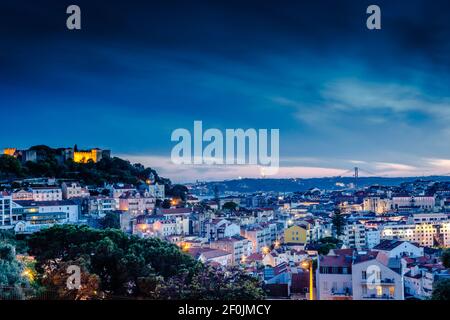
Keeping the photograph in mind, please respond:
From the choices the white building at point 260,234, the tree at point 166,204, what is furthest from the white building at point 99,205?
the white building at point 260,234

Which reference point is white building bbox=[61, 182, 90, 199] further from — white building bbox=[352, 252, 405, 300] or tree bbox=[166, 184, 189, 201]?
white building bbox=[352, 252, 405, 300]

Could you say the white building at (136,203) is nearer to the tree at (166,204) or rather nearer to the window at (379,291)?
the tree at (166,204)

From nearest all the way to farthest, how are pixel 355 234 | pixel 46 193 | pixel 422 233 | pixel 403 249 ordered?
pixel 403 249 < pixel 46 193 < pixel 355 234 < pixel 422 233

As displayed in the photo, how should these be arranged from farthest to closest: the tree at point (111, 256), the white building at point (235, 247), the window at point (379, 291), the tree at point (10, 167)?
the tree at point (10, 167) < the white building at point (235, 247) < the window at point (379, 291) < the tree at point (111, 256)

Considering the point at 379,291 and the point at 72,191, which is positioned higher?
the point at 72,191

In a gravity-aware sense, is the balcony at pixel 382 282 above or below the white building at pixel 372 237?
above

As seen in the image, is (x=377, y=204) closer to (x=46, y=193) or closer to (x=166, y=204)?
(x=166, y=204)

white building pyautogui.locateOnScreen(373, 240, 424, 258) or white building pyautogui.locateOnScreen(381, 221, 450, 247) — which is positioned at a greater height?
white building pyautogui.locateOnScreen(373, 240, 424, 258)

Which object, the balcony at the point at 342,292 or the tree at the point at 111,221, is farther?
the tree at the point at 111,221

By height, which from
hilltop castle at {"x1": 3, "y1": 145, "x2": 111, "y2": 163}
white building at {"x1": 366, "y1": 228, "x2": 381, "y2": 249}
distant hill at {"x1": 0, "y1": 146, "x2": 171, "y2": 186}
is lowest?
white building at {"x1": 366, "y1": 228, "x2": 381, "y2": 249}

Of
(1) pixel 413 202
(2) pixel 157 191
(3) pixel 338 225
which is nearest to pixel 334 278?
(3) pixel 338 225

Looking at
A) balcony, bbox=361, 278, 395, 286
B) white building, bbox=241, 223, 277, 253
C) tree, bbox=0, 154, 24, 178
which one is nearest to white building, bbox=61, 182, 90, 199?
tree, bbox=0, 154, 24, 178
